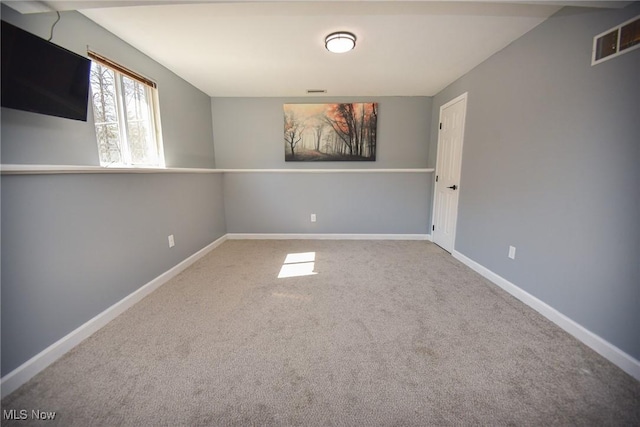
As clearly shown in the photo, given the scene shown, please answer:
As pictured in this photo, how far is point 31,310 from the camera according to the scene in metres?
1.37

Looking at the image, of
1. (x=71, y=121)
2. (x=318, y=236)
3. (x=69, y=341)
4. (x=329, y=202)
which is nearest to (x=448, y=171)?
(x=329, y=202)

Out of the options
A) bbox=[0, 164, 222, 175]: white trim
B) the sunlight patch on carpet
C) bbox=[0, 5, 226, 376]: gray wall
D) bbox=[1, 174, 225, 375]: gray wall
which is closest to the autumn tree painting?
the sunlight patch on carpet

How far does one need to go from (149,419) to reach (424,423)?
4.08 ft

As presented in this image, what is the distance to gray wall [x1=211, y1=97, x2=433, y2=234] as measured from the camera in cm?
376

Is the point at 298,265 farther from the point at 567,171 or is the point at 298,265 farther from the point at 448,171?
the point at 567,171

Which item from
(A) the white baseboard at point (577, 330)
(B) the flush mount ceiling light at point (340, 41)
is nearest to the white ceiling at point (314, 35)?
(B) the flush mount ceiling light at point (340, 41)

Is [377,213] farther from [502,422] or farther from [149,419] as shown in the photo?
[149,419]

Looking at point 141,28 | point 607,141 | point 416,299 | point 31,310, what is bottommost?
point 416,299

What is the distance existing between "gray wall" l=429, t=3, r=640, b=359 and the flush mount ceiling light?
144 cm

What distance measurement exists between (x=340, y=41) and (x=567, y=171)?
1948 mm

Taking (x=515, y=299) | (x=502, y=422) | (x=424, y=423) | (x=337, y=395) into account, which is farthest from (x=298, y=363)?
(x=515, y=299)

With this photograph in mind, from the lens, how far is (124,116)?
213 cm

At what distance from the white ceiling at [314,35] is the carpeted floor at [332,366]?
6.58ft

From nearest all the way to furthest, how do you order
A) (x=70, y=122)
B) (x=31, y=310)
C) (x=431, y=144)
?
(x=31, y=310), (x=70, y=122), (x=431, y=144)
